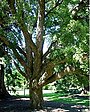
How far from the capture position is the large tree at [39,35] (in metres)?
13.1

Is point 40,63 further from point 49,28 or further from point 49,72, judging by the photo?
point 49,28

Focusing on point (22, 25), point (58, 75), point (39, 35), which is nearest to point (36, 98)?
point (58, 75)

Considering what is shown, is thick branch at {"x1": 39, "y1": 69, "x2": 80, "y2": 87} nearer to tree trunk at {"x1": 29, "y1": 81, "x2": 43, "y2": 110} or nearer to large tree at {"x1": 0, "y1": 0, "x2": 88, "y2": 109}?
large tree at {"x1": 0, "y1": 0, "x2": 88, "y2": 109}

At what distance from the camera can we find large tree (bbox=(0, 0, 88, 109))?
13.1 metres

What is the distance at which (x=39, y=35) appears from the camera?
47.5 feet

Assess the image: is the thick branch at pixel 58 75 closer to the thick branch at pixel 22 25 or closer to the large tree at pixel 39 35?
the large tree at pixel 39 35

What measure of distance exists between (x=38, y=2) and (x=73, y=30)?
11.9 ft

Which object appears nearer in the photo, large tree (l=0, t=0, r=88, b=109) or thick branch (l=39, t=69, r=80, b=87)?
large tree (l=0, t=0, r=88, b=109)

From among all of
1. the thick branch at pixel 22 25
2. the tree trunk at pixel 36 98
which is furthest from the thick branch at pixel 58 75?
the thick branch at pixel 22 25

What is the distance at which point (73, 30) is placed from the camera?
447 inches

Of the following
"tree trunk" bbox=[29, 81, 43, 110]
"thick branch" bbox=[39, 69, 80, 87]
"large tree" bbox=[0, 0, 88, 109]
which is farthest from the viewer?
"tree trunk" bbox=[29, 81, 43, 110]

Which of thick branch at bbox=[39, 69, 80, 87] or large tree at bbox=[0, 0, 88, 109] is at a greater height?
large tree at bbox=[0, 0, 88, 109]

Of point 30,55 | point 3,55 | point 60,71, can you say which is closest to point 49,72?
point 60,71

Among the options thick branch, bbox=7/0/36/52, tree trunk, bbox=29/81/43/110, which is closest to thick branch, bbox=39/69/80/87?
tree trunk, bbox=29/81/43/110
